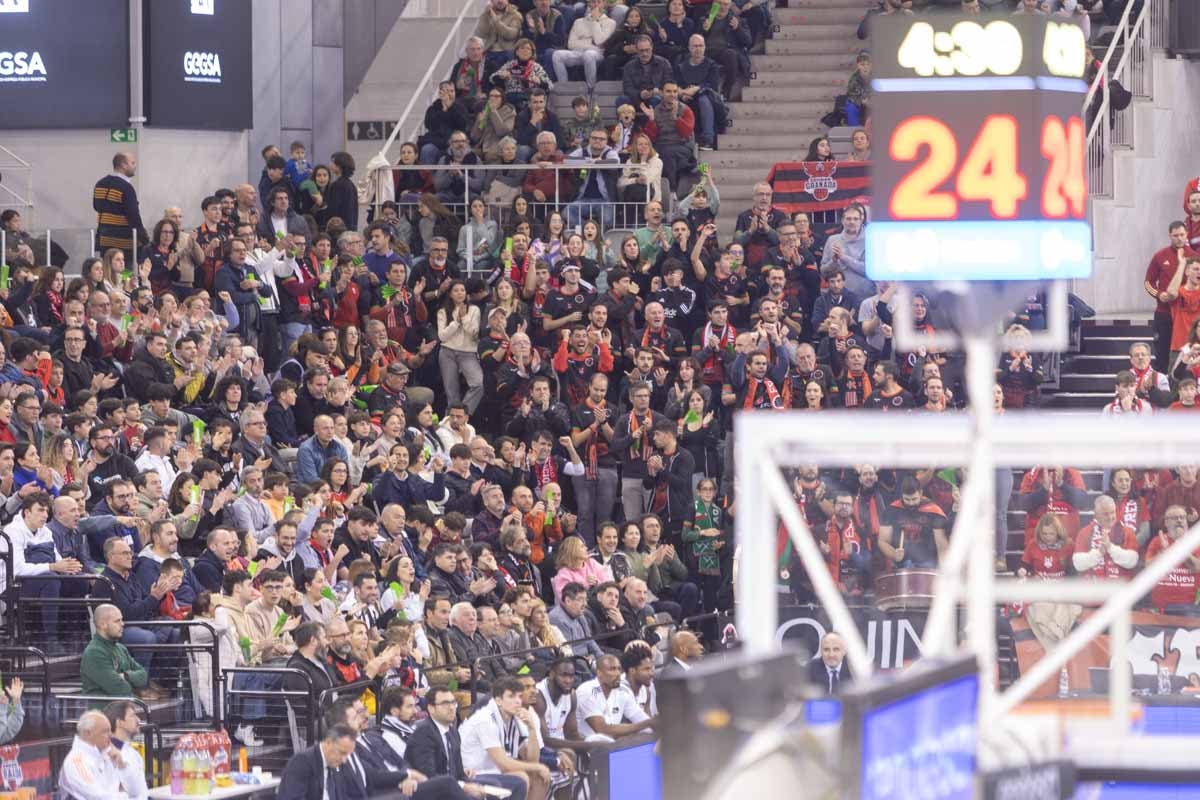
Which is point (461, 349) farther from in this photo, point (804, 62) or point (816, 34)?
point (816, 34)

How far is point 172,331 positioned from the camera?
19.8m

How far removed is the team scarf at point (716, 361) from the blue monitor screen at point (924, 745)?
15167 mm

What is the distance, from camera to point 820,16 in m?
28.0

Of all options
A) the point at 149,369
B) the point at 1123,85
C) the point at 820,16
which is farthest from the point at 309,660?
the point at 820,16

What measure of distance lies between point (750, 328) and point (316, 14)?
9740mm

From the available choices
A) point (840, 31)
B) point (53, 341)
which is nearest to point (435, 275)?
point (53, 341)

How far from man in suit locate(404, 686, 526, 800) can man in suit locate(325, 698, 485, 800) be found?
0.45ft

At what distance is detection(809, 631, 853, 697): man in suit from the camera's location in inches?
719

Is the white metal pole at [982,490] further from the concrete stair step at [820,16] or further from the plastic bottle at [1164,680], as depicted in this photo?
the concrete stair step at [820,16]

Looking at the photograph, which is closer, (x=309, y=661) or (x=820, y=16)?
(x=309, y=661)

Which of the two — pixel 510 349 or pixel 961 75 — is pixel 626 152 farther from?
pixel 961 75

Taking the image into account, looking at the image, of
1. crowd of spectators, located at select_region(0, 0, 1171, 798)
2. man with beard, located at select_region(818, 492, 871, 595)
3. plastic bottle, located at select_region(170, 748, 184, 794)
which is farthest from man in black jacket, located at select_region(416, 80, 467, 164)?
plastic bottle, located at select_region(170, 748, 184, 794)

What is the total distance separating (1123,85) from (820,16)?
4.15m

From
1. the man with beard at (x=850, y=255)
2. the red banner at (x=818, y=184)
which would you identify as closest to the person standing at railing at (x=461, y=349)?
the man with beard at (x=850, y=255)
